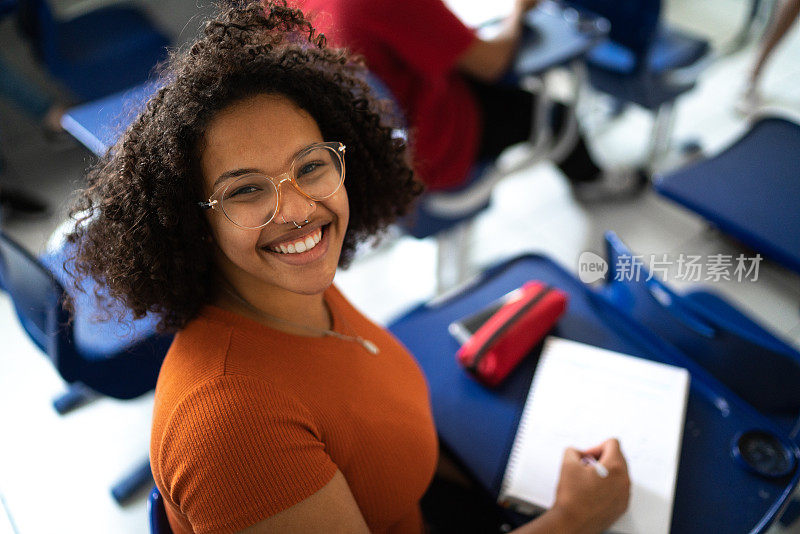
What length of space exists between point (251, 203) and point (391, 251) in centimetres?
164

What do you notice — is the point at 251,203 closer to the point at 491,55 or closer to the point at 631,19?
the point at 491,55

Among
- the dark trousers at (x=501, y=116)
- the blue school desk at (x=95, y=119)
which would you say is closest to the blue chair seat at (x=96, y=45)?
the blue school desk at (x=95, y=119)

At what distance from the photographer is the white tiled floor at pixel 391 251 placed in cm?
178

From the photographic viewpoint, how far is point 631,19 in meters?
2.17

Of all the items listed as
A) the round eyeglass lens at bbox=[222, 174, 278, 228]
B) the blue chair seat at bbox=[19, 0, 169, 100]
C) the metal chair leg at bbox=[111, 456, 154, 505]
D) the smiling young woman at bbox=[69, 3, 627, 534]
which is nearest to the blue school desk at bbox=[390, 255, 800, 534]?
the smiling young woman at bbox=[69, 3, 627, 534]

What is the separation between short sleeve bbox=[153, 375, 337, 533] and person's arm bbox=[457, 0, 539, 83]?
117cm

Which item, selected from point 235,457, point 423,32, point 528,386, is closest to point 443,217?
point 423,32

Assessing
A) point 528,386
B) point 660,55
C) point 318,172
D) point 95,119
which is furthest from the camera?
point 660,55

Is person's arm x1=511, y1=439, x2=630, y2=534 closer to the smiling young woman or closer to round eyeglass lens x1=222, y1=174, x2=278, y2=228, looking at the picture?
the smiling young woman

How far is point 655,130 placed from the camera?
2625mm

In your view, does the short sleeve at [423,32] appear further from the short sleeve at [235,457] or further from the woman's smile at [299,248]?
the short sleeve at [235,457]

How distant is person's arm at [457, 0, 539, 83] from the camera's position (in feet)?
5.41

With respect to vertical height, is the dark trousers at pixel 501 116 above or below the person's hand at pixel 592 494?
above

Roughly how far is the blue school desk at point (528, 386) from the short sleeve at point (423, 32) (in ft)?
1.86
